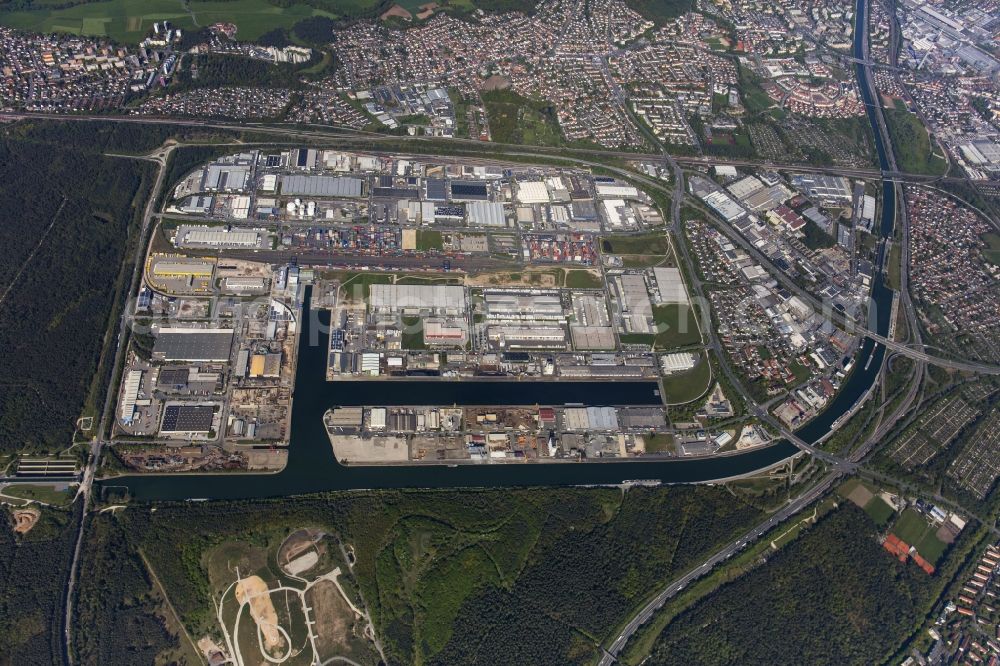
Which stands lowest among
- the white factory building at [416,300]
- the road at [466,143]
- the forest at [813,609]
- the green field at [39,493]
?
the forest at [813,609]

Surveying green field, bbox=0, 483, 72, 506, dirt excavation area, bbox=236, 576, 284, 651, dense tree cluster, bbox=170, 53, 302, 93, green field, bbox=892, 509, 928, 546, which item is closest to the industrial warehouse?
green field, bbox=0, 483, 72, 506

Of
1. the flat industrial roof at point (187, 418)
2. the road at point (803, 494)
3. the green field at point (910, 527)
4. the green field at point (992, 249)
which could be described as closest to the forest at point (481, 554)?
the road at point (803, 494)

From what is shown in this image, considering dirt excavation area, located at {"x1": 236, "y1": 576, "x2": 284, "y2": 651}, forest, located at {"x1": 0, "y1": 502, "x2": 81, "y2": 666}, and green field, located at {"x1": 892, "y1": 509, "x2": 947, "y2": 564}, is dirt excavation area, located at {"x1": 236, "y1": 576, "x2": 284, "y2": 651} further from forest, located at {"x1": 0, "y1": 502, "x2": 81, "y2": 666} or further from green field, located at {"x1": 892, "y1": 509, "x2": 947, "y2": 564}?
green field, located at {"x1": 892, "y1": 509, "x2": 947, "y2": 564}

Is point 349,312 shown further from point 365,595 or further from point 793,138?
point 793,138

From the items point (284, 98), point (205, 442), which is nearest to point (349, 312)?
point (205, 442)

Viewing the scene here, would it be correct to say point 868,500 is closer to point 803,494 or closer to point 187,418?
point 803,494

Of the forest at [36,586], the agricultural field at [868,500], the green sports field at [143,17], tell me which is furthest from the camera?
the green sports field at [143,17]

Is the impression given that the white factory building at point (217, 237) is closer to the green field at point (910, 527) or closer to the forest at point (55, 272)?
the forest at point (55, 272)
